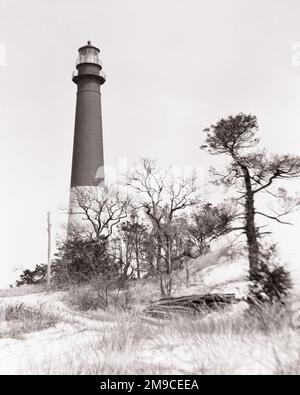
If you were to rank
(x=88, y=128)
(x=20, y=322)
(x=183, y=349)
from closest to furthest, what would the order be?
(x=183, y=349)
(x=20, y=322)
(x=88, y=128)

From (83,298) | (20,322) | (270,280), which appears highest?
(270,280)

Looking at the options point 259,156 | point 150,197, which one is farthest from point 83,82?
point 259,156

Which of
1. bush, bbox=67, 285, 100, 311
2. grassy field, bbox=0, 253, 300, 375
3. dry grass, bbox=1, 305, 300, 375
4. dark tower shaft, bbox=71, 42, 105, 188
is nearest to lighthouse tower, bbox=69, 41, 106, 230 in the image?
dark tower shaft, bbox=71, 42, 105, 188

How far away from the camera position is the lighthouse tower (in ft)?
98.8

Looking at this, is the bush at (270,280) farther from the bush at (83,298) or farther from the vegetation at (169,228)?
the bush at (83,298)

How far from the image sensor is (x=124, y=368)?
4.75m

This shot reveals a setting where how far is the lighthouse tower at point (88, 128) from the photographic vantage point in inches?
1186

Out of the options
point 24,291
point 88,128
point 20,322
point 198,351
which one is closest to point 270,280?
point 198,351

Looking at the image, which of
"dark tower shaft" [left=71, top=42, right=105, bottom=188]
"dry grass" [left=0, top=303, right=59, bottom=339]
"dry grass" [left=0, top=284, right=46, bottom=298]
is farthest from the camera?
"dark tower shaft" [left=71, top=42, right=105, bottom=188]

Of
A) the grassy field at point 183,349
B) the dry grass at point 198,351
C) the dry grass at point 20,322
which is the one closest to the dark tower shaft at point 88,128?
the dry grass at point 20,322

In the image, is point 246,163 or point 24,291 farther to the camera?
point 24,291

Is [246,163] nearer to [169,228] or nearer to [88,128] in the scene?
[169,228]

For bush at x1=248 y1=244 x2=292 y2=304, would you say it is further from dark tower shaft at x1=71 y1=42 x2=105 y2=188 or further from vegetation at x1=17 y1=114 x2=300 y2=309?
dark tower shaft at x1=71 y1=42 x2=105 y2=188

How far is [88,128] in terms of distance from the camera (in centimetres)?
3052
